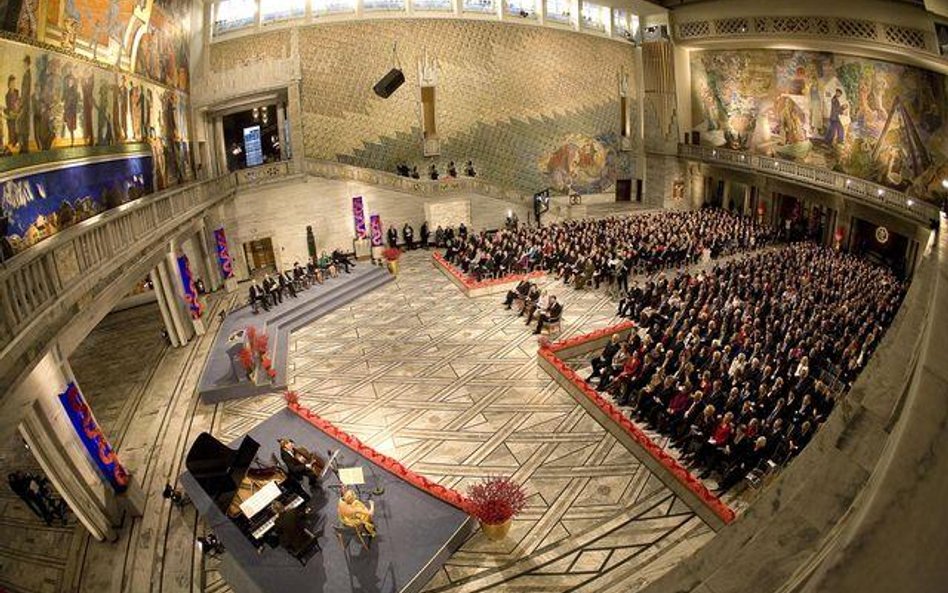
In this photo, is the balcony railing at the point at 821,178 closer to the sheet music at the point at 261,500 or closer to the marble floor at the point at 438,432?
the marble floor at the point at 438,432

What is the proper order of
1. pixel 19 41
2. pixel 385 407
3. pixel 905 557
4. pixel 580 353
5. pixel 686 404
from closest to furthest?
pixel 905 557, pixel 19 41, pixel 686 404, pixel 385 407, pixel 580 353

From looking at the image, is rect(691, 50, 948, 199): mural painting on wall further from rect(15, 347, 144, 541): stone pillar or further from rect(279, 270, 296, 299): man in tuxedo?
rect(15, 347, 144, 541): stone pillar

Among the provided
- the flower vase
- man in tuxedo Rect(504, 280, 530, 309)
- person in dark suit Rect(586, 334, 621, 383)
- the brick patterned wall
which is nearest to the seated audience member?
the brick patterned wall

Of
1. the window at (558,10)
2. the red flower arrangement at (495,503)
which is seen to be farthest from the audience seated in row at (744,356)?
the window at (558,10)

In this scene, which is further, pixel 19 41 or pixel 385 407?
pixel 385 407

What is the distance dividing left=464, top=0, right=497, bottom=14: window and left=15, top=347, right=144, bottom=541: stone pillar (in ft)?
66.8

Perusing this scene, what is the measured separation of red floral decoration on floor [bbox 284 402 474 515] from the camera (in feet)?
27.0

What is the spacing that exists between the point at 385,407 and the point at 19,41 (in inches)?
310

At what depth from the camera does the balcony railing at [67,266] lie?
619 cm

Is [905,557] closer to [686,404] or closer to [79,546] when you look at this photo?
[686,404]

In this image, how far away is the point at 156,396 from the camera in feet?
40.0

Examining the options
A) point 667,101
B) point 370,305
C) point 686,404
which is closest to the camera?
point 686,404

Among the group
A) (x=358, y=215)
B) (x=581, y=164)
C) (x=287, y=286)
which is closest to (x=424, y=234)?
(x=358, y=215)

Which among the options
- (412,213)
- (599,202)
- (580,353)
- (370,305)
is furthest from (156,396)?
(599,202)
